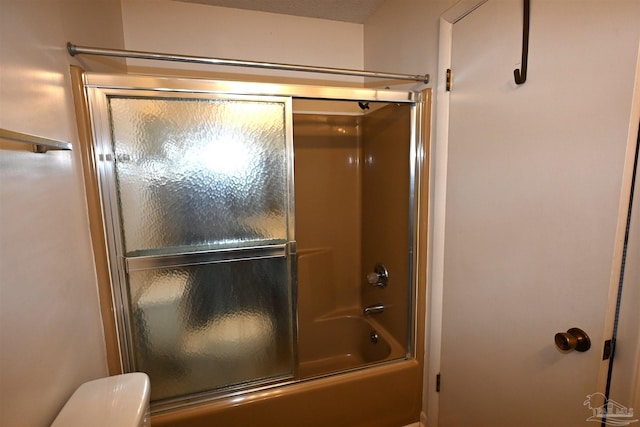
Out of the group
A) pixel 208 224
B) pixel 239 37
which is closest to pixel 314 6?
pixel 239 37

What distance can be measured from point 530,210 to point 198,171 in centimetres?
131

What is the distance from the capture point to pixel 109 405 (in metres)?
0.89

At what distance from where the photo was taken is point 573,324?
0.94 meters

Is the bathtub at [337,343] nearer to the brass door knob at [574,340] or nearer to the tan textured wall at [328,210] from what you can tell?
the tan textured wall at [328,210]

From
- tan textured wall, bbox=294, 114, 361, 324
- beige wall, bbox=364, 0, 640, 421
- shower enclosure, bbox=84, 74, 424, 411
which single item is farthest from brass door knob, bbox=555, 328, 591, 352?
tan textured wall, bbox=294, 114, 361, 324

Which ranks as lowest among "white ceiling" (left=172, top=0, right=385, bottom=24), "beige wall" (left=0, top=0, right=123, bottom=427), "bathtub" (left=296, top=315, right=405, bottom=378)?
"bathtub" (left=296, top=315, right=405, bottom=378)

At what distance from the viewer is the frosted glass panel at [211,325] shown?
1.32 metres

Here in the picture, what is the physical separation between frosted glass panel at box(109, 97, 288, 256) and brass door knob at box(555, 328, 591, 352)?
3.66ft

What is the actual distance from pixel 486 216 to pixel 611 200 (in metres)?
0.44

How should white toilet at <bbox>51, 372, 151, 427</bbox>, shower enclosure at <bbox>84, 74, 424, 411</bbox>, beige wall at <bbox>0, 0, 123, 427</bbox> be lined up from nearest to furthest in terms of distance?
beige wall at <bbox>0, 0, 123, 427</bbox> < white toilet at <bbox>51, 372, 151, 427</bbox> < shower enclosure at <bbox>84, 74, 424, 411</bbox>

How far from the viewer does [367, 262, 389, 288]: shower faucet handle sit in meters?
2.06

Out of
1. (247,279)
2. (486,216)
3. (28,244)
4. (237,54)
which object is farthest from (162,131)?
(486,216)

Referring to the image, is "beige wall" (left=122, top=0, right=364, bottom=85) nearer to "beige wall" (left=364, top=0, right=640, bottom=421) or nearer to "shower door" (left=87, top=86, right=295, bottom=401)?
"shower door" (left=87, top=86, right=295, bottom=401)

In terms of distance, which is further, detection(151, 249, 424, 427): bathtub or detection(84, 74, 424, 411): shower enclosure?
detection(151, 249, 424, 427): bathtub
